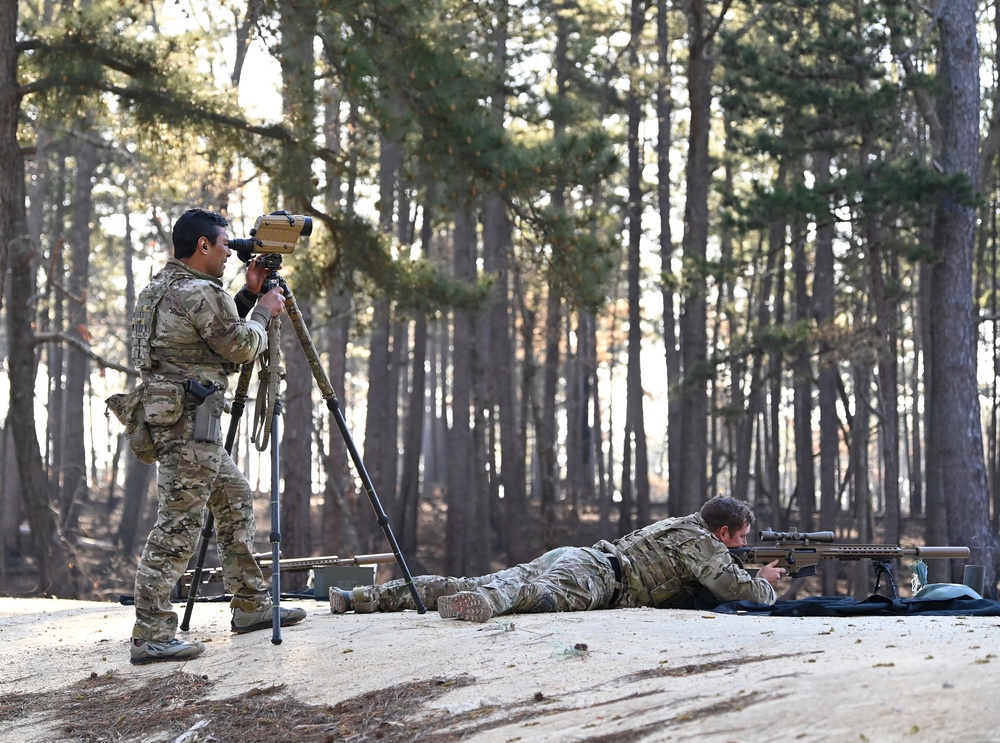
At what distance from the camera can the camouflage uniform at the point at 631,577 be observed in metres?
7.38

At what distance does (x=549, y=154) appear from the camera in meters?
12.7

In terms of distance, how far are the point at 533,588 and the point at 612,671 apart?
6.24 ft

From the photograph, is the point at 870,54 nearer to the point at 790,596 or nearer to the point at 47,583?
the point at 790,596

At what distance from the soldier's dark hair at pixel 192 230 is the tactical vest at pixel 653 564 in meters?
3.22

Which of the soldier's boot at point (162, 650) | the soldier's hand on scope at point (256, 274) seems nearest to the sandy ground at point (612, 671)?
the soldier's boot at point (162, 650)

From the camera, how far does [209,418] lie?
6.35 meters

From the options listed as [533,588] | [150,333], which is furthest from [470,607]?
[150,333]

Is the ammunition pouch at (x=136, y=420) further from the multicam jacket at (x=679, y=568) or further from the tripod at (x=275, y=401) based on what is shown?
the multicam jacket at (x=679, y=568)

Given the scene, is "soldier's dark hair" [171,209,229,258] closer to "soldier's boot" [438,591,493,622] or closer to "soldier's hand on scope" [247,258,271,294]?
"soldier's hand on scope" [247,258,271,294]

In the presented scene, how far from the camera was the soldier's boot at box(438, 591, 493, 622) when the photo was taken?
21.8ft

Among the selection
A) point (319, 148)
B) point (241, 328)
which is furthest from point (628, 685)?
point (319, 148)

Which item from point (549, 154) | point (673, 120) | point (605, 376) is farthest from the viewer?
point (605, 376)

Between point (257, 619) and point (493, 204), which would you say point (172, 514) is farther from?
point (493, 204)

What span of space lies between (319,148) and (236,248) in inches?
277
